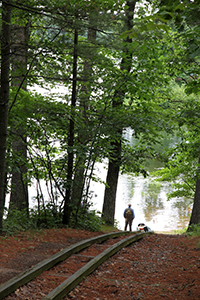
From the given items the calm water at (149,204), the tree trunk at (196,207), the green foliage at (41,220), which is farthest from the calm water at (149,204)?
the green foliage at (41,220)

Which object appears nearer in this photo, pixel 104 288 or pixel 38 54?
pixel 104 288

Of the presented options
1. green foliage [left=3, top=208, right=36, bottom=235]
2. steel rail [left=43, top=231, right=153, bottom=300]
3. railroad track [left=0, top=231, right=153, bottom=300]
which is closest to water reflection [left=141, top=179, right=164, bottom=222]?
green foliage [left=3, top=208, right=36, bottom=235]

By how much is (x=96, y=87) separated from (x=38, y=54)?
296 cm

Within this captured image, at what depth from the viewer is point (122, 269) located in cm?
596

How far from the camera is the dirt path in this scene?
14.7ft

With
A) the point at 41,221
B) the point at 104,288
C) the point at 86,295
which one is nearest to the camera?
the point at 86,295

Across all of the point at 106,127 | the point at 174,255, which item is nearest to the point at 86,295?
the point at 174,255

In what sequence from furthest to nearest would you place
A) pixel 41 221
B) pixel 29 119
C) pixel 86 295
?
pixel 41 221 → pixel 29 119 → pixel 86 295

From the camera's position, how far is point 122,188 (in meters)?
31.8

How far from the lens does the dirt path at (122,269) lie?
4492 mm

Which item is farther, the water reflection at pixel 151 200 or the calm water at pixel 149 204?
the water reflection at pixel 151 200

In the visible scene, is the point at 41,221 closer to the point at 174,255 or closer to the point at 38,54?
the point at 174,255

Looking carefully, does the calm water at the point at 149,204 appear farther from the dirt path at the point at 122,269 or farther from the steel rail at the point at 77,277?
the steel rail at the point at 77,277

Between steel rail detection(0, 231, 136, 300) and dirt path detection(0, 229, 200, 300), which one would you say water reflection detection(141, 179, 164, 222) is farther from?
steel rail detection(0, 231, 136, 300)
